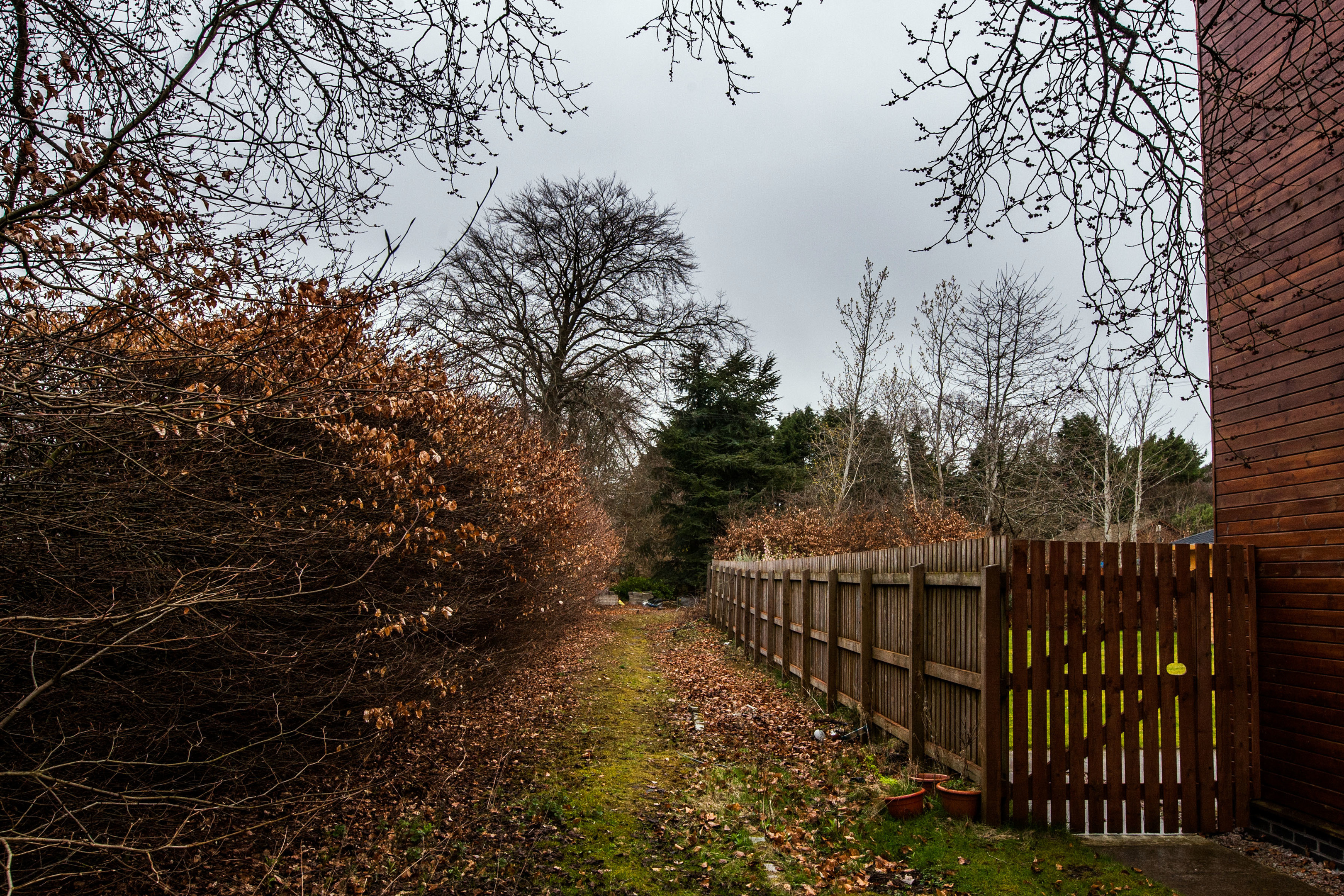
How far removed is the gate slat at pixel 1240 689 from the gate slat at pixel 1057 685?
1.21m

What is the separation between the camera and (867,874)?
451 cm

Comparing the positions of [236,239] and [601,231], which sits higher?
[601,231]

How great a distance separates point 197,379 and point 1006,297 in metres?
19.9

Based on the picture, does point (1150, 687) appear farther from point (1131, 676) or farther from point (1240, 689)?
point (1240, 689)

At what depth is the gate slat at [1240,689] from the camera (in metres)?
5.13

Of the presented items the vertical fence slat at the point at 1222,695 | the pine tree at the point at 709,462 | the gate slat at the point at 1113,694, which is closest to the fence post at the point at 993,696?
the gate slat at the point at 1113,694

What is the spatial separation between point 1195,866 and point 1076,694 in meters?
1.07

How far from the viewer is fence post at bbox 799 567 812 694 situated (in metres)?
10.2

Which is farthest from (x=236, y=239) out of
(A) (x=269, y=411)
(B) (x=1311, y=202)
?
(B) (x=1311, y=202)

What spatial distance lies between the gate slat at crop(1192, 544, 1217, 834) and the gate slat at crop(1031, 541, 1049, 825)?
962 mm

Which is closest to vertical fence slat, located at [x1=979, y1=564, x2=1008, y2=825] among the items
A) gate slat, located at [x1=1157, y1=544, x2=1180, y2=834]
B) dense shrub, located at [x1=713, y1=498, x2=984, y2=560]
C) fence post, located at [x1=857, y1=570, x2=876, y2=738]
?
gate slat, located at [x1=1157, y1=544, x2=1180, y2=834]

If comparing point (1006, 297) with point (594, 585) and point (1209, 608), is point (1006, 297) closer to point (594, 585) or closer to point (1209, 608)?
point (594, 585)

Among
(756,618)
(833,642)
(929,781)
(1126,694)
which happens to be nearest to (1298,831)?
(1126,694)

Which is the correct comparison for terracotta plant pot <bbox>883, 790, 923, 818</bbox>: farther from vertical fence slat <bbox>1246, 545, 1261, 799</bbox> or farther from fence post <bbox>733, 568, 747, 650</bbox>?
fence post <bbox>733, 568, 747, 650</bbox>
